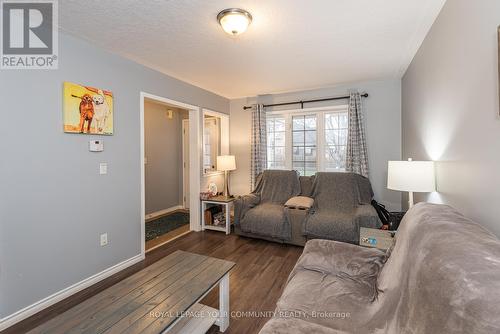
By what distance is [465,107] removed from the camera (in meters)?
1.42

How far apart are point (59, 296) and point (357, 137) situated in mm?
4126

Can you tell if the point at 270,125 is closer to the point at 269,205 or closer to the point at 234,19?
the point at 269,205

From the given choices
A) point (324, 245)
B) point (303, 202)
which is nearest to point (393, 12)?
point (324, 245)

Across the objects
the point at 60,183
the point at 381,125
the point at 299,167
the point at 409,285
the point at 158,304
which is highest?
the point at 381,125

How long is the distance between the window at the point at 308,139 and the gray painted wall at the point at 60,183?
246 cm

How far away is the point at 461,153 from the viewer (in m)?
1.48

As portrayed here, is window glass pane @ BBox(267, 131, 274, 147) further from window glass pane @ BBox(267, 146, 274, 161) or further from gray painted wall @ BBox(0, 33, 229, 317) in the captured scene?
gray painted wall @ BBox(0, 33, 229, 317)

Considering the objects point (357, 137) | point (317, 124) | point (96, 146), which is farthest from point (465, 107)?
point (96, 146)

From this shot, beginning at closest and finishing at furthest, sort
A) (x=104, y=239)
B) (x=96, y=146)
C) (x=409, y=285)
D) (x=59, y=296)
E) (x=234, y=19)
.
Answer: (x=409, y=285) → (x=234, y=19) → (x=59, y=296) → (x=96, y=146) → (x=104, y=239)

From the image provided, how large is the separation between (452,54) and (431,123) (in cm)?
66

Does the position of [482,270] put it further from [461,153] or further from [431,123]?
[431,123]

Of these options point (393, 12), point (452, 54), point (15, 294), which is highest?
point (393, 12)

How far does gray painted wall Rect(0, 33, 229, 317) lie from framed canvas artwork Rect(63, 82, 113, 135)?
0.06 metres

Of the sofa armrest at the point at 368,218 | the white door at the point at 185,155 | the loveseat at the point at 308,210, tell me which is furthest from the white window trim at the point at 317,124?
the white door at the point at 185,155
